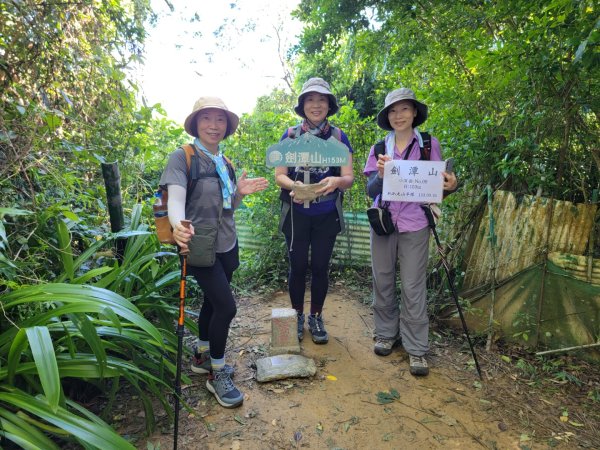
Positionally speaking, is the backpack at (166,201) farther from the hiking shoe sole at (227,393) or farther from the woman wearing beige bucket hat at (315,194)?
the hiking shoe sole at (227,393)

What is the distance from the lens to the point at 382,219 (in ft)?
9.08

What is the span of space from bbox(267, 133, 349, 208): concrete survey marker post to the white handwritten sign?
37 centimetres

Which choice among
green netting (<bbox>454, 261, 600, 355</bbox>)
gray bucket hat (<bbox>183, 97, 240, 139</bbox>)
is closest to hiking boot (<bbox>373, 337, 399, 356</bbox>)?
green netting (<bbox>454, 261, 600, 355</bbox>)

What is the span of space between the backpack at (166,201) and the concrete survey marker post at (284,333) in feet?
3.92

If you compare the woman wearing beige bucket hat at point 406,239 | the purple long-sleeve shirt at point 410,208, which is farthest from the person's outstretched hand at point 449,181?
the purple long-sleeve shirt at point 410,208

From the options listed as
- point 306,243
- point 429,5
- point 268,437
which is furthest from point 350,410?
point 429,5

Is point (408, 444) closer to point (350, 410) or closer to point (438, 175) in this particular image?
point (350, 410)

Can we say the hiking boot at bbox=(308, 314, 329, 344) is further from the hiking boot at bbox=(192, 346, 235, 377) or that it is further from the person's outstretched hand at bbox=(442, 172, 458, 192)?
the person's outstretched hand at bbox=(442, 172, 458, 192)

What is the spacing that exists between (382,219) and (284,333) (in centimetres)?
122

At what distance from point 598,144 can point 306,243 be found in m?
2.43

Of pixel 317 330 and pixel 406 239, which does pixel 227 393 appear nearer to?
pixel 317 330

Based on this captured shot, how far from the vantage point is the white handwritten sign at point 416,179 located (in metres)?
2.61

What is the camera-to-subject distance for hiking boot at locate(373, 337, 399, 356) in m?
3.02

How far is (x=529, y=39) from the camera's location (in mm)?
2436
